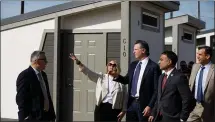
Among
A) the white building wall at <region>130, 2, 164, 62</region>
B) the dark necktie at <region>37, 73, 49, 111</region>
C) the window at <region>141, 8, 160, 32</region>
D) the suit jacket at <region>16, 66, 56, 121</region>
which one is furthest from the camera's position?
the window at <region>141, 8, 160, 32</region>

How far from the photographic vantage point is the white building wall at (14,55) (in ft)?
34.0

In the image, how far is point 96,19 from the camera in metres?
9.73

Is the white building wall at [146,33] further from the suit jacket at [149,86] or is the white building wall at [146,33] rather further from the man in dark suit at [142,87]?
the suit jacket at [149,86]

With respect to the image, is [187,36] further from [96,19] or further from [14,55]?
[14,55]

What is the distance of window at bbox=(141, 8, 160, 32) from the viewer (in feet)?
32.2

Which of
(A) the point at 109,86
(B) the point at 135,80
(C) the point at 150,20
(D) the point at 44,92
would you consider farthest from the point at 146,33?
(D) the point at 44,92

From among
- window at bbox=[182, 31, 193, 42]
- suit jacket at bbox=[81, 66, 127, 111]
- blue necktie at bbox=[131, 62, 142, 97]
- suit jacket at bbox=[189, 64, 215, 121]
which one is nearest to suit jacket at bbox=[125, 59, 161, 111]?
blue necktie at bbox=[131, 62, 142, 97]

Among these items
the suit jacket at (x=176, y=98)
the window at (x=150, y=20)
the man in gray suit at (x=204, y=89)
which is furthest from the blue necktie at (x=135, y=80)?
the window at (x=150, y=20)

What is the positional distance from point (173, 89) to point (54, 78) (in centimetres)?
539

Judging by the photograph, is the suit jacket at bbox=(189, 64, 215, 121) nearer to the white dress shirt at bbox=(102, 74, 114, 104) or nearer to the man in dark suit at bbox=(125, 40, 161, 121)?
the man in dark suit at bbox=(125, 40, 161, 121)

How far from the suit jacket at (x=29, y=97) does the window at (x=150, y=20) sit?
16.4 feet

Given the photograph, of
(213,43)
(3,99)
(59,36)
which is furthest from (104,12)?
(213,43)

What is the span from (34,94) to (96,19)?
4821 millimetres

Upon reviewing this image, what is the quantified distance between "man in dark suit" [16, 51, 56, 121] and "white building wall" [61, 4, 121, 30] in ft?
14.2
